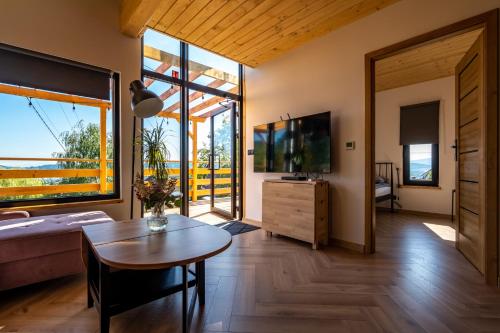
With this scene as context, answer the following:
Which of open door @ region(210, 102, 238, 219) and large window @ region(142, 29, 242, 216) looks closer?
large window @ region(142, 29, 242, 216)

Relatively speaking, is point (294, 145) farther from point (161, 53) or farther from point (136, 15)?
point (136, 15)

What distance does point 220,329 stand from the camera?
151 cm

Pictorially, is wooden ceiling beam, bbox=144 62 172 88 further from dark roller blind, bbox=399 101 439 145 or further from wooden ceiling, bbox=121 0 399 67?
dark roller blind, bbox=399 101 439 145

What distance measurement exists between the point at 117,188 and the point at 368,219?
3.15 meters

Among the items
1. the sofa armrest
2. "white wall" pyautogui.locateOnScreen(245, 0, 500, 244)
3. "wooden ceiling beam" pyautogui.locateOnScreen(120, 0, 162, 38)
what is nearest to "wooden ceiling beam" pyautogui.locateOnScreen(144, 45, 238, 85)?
"wooden ceiling beam" pyautogui.locateOnScreen(120, 0, 162, 38)

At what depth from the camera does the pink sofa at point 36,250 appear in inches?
71.2

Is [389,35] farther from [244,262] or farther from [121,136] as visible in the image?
[121,136]

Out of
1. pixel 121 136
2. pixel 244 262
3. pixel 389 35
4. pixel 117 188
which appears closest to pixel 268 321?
pixel 244 262

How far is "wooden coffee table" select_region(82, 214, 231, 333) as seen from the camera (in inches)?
48.7

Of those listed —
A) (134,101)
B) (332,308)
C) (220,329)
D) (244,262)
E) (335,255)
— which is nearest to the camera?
(220,329)

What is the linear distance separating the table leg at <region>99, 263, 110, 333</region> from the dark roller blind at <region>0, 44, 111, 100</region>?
2.39 metres

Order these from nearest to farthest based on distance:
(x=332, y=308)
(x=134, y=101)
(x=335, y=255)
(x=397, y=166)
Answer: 1. (x=332, y=308)
2. (x=134, y=101)
3. (x=335, y=255)
4. (x=397, y=166)

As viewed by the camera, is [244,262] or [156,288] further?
[244,262]

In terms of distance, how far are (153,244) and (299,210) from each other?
80.5 inches
